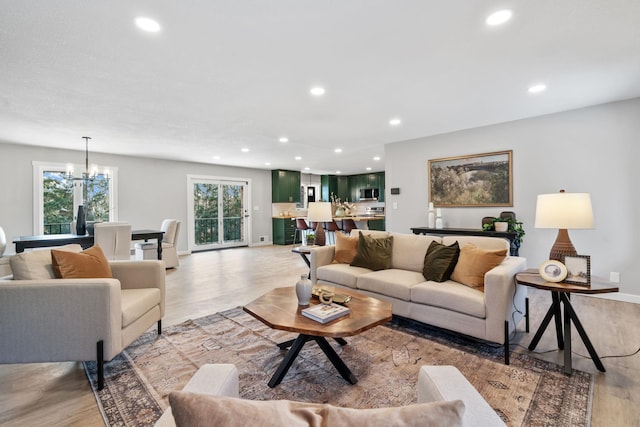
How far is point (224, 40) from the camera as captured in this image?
2207 millimetres

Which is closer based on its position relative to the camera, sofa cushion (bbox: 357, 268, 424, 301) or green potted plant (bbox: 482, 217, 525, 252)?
sofa cushion (bbox: 357, 268, 424, 301)

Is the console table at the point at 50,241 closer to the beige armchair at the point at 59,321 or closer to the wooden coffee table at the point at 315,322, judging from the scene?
the beige armchair at the point at 59,321

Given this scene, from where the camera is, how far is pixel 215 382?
0.91m

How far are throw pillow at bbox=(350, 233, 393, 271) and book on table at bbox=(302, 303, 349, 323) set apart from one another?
1.32m

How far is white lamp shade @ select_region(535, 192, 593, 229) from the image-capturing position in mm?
2154

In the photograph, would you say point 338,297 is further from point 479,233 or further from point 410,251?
point 479,233

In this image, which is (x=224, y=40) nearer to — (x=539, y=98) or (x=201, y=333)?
(x=201, y=333)

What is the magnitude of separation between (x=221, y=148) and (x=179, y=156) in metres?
1.46

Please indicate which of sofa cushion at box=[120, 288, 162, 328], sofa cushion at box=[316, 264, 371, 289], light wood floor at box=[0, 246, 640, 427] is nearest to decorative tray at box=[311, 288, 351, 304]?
sofa cushion at box=[316, 264, 371, 289]

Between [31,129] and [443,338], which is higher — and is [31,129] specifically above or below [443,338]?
above

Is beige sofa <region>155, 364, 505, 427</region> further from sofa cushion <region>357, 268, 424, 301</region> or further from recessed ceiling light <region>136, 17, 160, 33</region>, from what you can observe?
recessed ceiling light <region>136, 17, 160, 33</region>

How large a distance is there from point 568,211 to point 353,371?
1938 millimetres

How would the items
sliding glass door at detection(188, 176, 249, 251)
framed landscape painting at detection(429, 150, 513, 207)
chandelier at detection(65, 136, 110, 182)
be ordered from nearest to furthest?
framed landscape painting at detection(429, 150, 513, 207) → chandelier at detection(65, 136, 110, 182) → sliding glass door at detection(188, 176, 249, 251)

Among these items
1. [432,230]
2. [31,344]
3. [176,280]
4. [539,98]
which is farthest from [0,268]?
[539,98]
